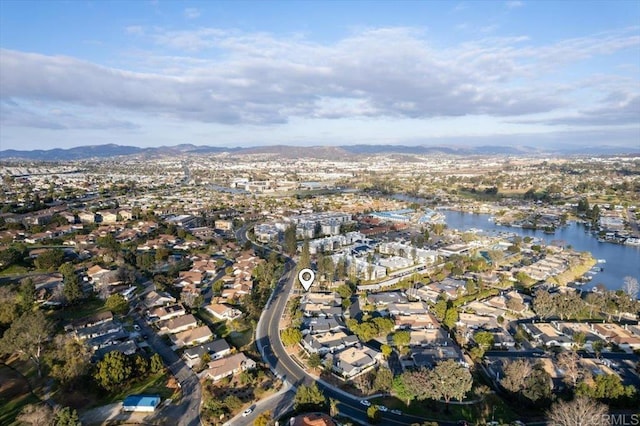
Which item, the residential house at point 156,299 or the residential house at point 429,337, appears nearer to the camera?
the residential house at point 429,337

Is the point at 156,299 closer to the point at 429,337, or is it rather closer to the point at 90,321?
the point at 90,321

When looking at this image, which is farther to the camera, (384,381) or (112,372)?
(384,381)

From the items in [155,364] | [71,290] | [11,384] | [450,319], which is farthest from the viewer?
[71,290]

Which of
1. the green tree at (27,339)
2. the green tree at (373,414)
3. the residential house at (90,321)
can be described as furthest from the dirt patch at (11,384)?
the green tree at (373,414)

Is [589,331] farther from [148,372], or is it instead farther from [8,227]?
[8,227]

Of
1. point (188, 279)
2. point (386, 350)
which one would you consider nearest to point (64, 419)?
point (386, 350)

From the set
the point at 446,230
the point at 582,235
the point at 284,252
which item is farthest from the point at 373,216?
the point at 582,235

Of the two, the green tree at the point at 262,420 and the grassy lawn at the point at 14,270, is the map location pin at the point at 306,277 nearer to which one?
the green tree at the point at 262,420

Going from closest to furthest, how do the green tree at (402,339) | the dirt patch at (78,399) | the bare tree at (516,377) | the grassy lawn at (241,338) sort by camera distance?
the dirt patch at (78,399), the bare tree at (516,377), the green tree at (402,339), the grassy lawn at (241,338)
